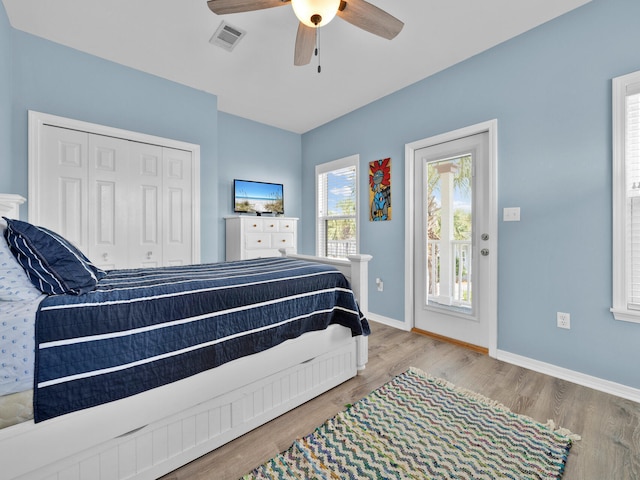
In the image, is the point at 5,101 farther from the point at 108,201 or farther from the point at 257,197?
the point at 257,197

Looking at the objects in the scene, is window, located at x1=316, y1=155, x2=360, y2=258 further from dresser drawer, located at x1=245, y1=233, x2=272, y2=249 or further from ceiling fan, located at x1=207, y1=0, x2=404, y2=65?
ceiling fan, located at x1=207, y1=0, x2=404, y2=65

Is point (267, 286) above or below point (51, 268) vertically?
below

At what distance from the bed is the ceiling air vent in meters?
1.98

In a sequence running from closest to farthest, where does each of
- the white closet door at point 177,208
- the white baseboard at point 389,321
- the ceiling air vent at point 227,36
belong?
1. the ceiling air vent at point 227,36
2. the white closet door at point 177,208
3. the white baseboard at point 389,321

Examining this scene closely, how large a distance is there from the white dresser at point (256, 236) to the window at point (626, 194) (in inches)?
128

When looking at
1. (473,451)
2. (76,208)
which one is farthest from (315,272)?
(76,208)

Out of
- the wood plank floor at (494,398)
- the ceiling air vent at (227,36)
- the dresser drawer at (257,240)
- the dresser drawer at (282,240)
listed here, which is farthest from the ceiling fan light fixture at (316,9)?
the dresser drawer at (282,240)

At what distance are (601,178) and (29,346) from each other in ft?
10.6

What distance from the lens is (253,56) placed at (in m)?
2.73

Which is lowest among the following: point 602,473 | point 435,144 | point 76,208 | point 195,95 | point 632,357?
point 602,473

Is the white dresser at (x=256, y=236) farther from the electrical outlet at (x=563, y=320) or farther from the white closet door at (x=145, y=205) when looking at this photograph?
the electrical outlet at (x=563, y=320)

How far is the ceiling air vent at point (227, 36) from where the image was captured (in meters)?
2.34

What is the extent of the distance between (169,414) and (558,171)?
295 centimetres

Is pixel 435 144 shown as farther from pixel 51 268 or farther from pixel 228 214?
pixel 51 268
